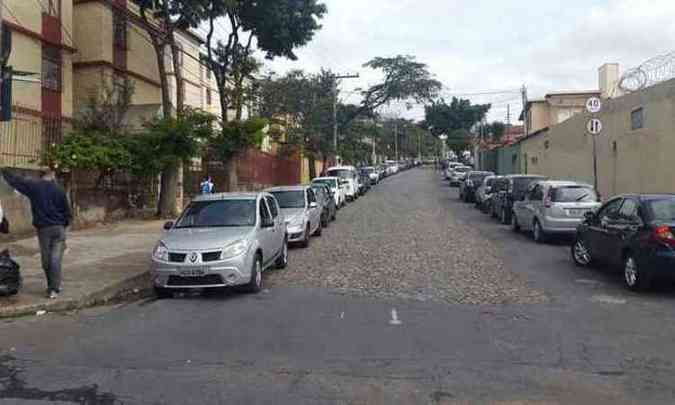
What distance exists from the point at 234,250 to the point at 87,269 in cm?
377

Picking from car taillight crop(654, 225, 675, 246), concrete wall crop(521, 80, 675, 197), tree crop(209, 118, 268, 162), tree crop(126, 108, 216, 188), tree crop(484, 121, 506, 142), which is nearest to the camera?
car taillight crop(654, 225, 675, 246)

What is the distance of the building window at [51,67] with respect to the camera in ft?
88.6

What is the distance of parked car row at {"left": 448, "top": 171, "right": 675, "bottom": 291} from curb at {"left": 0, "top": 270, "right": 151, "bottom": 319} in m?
7.56

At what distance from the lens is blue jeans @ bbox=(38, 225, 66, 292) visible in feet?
31.8

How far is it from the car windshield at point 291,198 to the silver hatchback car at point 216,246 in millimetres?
5261

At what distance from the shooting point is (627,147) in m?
21.4

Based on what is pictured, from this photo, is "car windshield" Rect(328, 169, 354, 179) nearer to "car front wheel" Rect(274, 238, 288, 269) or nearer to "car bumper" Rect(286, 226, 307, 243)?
"car bumper" Rect(286, 226, 307, 243)

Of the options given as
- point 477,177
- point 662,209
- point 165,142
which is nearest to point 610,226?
point 662,209

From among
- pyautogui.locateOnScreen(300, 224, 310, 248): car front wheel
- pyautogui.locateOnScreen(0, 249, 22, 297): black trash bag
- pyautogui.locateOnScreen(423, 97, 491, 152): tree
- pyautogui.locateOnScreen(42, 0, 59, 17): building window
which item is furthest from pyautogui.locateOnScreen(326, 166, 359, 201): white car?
pyautogui.locateOnScreen(423, 97, 491, 152): tree

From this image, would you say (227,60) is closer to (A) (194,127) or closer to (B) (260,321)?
(A) (194,127)

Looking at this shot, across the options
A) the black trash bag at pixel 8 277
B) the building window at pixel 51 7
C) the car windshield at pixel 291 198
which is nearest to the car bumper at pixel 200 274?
the black trash bag at pixel 8 277

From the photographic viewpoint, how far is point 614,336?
7578mm

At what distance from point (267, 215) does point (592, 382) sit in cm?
703

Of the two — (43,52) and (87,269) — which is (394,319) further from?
(43,52)
